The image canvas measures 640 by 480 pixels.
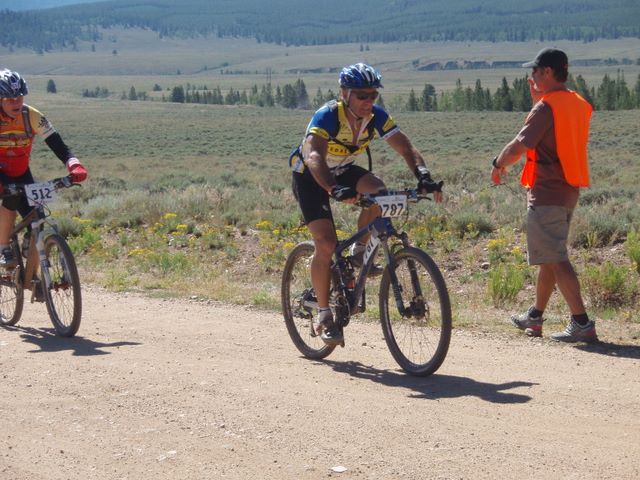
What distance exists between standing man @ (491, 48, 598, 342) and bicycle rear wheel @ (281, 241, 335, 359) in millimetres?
1432

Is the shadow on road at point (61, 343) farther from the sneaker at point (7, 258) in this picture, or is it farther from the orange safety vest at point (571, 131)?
the orange safety vest at point (571, 131)

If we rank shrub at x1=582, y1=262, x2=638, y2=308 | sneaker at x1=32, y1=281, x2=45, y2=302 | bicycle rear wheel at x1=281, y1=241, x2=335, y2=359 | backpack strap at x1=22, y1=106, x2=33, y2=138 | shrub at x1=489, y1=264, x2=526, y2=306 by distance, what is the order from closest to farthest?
1. bicycle rear wheel at x1=281, y1=241, x2=335, y2=359
2. backpack strap at x1=22, y1=106, x2=33, y2=138
3. sneaker at x1=32, y1=281, x2=45, y2=302
4. shrub at x1=582, y1=262, x2=638, y2=308
5. shrub at x1=489, y1=264, x2=526, y2=306

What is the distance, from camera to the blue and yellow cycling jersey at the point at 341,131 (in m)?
6.37

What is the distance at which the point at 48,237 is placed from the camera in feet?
25.8

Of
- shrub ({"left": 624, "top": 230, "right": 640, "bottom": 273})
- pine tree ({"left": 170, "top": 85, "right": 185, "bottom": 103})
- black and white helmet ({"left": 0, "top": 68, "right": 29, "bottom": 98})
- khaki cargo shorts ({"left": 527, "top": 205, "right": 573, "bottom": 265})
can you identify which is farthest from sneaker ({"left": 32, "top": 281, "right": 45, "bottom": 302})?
pine tree ({"left": 170, "top": 85, "right": 185, "bottom": 103})

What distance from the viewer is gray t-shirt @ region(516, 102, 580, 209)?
6844 mm

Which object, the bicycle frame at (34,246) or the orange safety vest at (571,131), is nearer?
the orange safety vest at (571,131)

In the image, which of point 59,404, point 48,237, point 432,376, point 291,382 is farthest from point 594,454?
point 48,237

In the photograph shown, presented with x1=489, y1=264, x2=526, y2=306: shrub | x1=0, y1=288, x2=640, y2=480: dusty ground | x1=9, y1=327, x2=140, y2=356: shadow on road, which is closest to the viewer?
x1=0, y1=288, x2=640, y2=480: dusty ground

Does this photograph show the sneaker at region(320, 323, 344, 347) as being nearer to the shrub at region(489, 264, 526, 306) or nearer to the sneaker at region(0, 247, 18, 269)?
the shrub at region(489, 264, 526, 306)

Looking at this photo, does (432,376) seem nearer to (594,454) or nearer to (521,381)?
(521,381)

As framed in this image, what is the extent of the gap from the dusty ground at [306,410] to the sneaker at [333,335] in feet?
0.55

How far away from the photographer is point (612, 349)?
272 inches

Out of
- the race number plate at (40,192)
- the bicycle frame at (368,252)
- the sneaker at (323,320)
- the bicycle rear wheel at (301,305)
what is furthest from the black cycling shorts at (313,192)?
the race number plate at (40,192)
